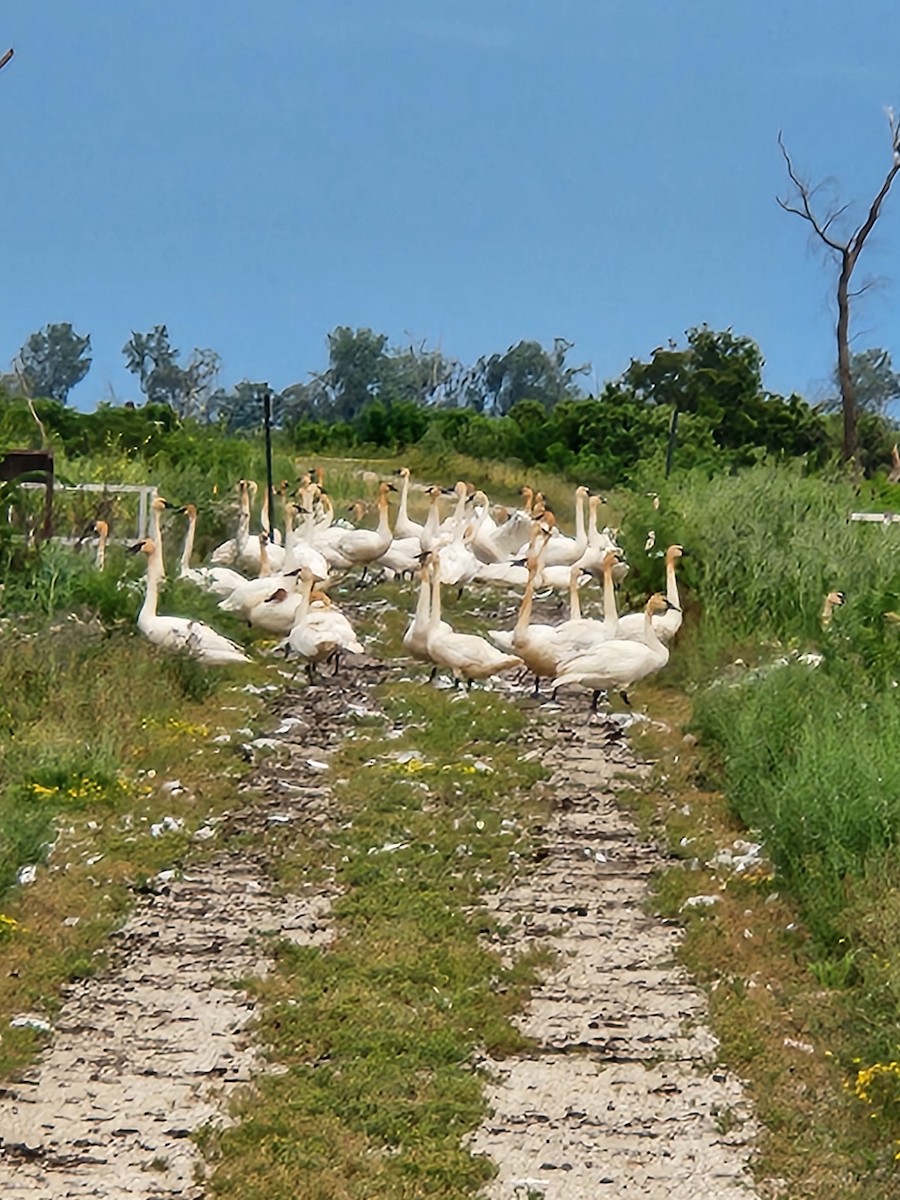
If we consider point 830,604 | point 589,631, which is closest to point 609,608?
point 589,631

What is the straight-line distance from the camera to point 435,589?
13305 mm

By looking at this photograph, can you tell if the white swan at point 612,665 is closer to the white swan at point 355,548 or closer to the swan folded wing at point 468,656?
the swan folded wing at point 468,656

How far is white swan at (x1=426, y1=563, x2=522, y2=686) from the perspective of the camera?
42.5 ft

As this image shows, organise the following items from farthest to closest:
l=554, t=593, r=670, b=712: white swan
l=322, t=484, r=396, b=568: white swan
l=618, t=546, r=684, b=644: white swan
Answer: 1. l=322, t=484, r=396, b=568: white swan
2. l=618, t=546, r=684, b=644: white swan
3. l=554, t=593, r=670, b=712: white swan

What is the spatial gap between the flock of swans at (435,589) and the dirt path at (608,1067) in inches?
170

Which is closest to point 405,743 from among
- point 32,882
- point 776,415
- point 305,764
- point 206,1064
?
point 305,764

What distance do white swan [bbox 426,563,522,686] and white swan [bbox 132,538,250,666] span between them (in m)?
1.58

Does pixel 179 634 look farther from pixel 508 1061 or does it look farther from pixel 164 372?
pixel 164 372

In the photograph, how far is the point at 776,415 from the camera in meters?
41.8

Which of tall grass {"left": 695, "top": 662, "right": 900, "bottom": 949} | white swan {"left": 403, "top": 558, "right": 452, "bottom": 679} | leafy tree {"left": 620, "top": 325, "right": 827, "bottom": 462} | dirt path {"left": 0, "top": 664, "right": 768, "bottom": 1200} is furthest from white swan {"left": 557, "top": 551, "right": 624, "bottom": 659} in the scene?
leafy tree {"left": 620, "top": 325, "right": 827, "bottom": 462}

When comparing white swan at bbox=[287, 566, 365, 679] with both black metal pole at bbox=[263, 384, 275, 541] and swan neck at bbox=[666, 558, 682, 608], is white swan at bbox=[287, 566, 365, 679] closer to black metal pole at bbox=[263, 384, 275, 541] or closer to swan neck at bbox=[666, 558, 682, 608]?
swan neck at bbox=[666, 558, 682, 608]

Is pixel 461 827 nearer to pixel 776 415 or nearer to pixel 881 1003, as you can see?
pixel 881 1003

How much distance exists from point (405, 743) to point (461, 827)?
2.33 metres

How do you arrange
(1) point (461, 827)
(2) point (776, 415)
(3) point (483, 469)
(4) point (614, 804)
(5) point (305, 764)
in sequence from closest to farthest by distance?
(1) point (461, 827) → (4) point (614, 804) → (5) point (305, 764) → (3) point (483, 469) → (2) point (776, 415)
